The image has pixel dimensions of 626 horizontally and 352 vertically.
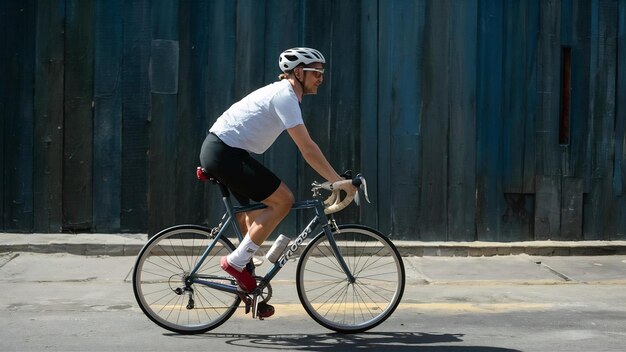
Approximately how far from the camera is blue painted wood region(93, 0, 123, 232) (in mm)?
9234

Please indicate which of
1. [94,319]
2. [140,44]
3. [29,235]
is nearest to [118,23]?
[140,44]

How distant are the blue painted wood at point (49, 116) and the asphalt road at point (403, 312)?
537mm

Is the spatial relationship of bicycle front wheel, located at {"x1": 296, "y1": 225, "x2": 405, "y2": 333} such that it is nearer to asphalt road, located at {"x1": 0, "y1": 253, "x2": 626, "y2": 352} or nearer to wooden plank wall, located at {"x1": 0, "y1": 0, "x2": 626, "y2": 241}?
asphalt road, located at {"x1": 0, "y1": 253, "x2": 626, "y2": 352}

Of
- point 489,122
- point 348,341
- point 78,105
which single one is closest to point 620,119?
point 489,122

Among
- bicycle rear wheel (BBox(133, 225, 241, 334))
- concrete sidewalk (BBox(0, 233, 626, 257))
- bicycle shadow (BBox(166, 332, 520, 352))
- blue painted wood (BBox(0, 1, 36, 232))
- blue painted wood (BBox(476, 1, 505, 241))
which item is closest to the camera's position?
bicycle shadow (BBox(166, 332, 520, 352))

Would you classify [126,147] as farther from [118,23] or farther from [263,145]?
[263,145]

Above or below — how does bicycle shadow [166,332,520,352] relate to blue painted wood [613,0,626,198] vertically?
below

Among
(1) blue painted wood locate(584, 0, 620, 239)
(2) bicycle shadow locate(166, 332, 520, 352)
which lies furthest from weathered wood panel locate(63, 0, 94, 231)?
(1) blue painted wood locate(584, 0, 620, 239)

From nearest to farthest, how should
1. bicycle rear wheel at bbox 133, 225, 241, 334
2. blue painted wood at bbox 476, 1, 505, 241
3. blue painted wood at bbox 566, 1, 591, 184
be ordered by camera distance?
bicycle rear wheel at bbox 133, 225, 241, 334
blue painted wood at bbox 476, 1, 505, 241
blue painted wood at bbox 566, 1, 591, 184

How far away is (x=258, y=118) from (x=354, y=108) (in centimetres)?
337

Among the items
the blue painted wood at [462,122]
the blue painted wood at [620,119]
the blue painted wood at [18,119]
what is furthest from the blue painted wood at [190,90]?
the blue painted wood at [620,119]

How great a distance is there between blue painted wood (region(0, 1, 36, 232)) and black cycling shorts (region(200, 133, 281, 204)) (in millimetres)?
3627

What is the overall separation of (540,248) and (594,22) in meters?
2.20

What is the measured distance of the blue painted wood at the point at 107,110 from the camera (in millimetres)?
9234
